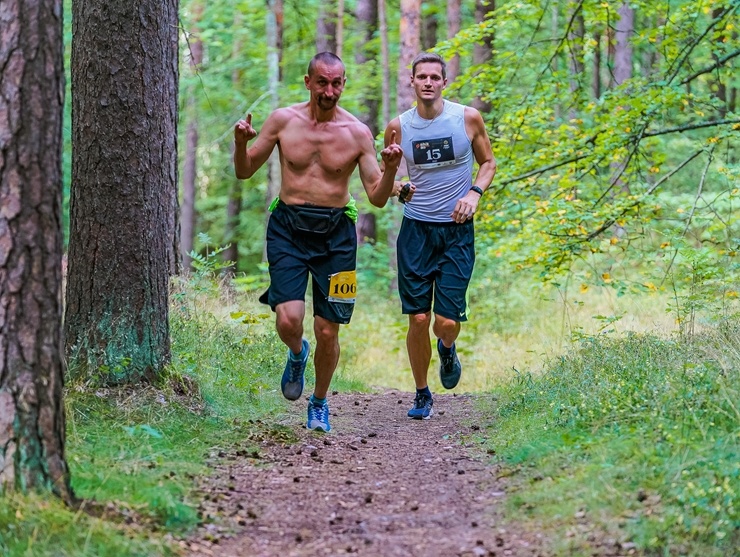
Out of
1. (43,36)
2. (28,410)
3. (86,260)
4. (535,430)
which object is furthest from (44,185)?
(535,430)

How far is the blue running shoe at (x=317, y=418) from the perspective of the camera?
628 cm

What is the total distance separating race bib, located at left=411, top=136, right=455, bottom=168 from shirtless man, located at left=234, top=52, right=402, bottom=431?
83cm

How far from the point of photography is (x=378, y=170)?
5977 mm

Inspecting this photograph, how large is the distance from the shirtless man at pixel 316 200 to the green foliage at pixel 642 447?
1.53m

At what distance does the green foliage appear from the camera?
352 centimetres

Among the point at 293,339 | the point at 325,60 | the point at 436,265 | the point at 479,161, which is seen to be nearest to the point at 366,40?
the point at 479,161

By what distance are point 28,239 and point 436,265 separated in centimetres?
389

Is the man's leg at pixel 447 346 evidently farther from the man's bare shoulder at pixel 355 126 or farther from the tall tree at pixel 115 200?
the tall tree at pixel 115 200

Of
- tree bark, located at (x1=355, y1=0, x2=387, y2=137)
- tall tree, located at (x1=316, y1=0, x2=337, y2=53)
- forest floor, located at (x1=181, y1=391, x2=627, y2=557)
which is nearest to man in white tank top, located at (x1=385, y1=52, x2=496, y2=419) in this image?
forest floor, located at (x1=181, y1=391, x2=627, y2=557)

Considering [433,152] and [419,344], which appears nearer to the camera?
[433,152]

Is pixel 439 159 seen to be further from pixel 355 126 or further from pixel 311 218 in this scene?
pixel 311 218

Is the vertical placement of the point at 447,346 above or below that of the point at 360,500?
above

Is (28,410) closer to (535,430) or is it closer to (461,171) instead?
(535,430)

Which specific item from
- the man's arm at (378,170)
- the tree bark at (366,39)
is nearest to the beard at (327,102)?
the man's arm at (378,170)
